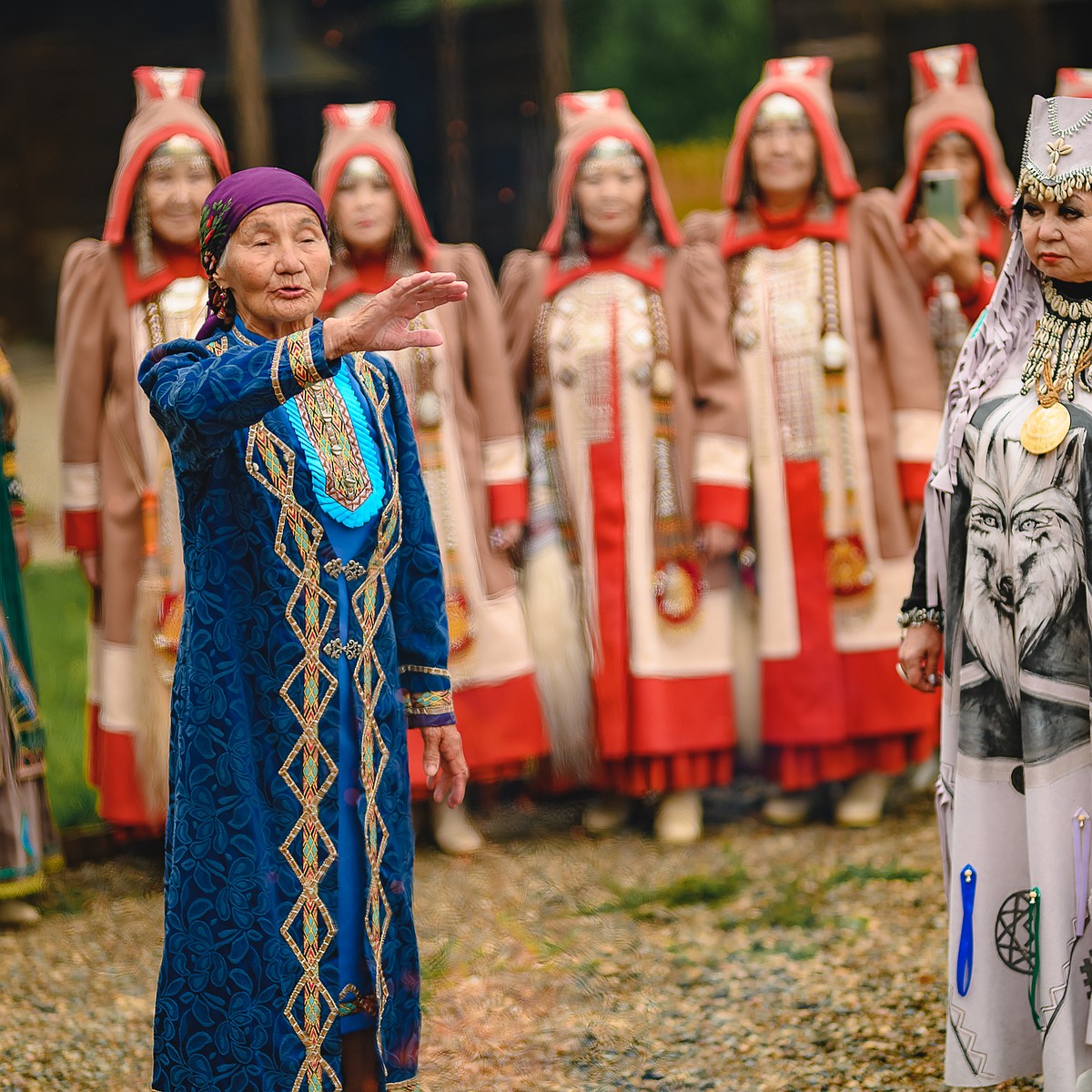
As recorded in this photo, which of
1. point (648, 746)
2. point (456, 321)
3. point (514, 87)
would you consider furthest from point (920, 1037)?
point (514, 87)

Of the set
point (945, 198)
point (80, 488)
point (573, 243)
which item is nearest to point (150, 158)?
point (80, 488)

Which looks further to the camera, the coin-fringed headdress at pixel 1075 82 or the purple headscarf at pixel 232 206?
the coin-fringed headdress at pixel 1075 82

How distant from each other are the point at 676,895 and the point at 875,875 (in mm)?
574

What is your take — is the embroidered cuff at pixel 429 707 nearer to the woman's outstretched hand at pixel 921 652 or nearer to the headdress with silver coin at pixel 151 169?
the woman's outstretched hand at pixel 921 652

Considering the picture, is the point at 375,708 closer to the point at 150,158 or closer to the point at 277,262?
the point at 277,262

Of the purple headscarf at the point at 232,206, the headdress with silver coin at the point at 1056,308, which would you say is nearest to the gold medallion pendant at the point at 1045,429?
the headdress with silver coin at the point at 1056,308

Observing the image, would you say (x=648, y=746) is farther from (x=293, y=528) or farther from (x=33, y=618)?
(x=33, y=618)

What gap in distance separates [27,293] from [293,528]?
23.2 ft

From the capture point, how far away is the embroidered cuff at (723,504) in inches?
194

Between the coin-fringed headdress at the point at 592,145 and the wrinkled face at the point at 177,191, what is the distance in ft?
3.51

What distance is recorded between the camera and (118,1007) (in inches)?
156

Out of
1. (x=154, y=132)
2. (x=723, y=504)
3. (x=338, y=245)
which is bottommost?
(x=723, y=504)

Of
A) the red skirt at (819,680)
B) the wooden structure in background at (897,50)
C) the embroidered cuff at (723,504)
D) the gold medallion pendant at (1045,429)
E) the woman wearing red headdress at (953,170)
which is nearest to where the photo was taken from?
the gold medallion pendant at (1045,429)

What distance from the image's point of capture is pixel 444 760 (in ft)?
9.77
